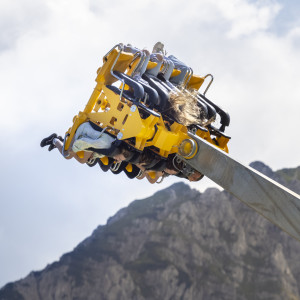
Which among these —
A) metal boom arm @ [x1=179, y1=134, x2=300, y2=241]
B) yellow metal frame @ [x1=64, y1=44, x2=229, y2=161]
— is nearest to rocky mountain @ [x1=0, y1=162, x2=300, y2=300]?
yellow metal frame @ [x1=64, y1=44, x2=229, y2=161]

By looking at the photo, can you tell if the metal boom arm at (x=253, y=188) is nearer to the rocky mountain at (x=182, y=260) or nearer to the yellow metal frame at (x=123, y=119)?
the yellow metal frame at (x=123, y=119)

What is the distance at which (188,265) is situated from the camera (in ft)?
216

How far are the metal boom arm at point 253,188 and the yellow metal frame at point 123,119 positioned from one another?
4.90 feet

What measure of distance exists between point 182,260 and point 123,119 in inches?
2167

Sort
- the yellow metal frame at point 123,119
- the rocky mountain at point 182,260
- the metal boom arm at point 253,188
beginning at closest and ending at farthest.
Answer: the metal boom arm at point 253,188, the yellow metal frame at point 123,119, the rocky mountain at point 182,260

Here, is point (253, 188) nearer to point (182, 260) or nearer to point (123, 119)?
point (123, 119)

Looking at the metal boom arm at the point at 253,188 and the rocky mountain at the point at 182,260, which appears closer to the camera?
the metal boom arm at the point at 253,188

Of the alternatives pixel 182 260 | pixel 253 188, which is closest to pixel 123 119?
pixel 253 188

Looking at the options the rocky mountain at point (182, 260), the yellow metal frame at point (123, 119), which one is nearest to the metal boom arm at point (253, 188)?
the yellow metal frame at point (123, 119)

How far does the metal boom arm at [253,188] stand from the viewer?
9.04 m

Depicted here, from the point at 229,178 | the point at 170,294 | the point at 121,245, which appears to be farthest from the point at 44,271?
the point at 229,178

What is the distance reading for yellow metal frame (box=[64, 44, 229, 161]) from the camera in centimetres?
1280

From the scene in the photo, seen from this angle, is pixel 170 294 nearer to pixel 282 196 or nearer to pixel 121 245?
pixel 121 245

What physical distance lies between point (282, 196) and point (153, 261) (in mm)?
58457
